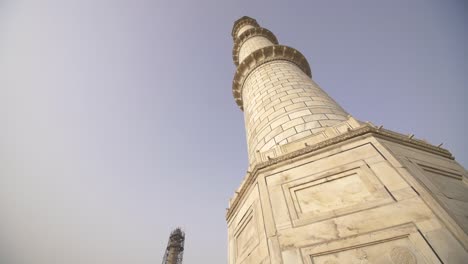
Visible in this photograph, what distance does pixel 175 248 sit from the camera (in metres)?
29.5

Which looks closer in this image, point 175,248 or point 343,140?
point 343,140

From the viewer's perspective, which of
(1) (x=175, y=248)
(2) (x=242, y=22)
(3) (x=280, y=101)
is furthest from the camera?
(1) (x=175, y=248)

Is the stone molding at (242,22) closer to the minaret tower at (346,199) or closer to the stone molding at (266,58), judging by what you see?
the stone molding at (266,58)

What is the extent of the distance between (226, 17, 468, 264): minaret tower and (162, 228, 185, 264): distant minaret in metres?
28.3

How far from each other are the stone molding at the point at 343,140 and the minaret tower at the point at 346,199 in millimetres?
17

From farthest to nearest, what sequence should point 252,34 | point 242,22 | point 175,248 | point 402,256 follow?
point 175,248
point 242,22
point 252,34
point 402,256

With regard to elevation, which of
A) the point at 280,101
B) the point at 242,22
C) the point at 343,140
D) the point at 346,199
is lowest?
the point at 346,199

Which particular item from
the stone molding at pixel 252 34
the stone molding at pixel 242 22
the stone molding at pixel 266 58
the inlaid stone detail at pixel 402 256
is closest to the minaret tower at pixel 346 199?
the inlaid stone detail at pixel 402 256

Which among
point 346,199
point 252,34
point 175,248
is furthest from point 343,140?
point 175,248

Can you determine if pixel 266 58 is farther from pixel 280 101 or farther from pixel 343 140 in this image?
pixel 343 140

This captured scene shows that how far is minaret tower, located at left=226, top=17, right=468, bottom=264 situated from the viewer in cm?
253

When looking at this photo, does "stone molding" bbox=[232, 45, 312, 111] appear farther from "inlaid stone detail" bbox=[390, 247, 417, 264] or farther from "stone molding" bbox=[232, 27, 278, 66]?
"inlaid stone detail" bbox=[390, 247, 417, 264]

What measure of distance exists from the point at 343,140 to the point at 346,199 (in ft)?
3.57

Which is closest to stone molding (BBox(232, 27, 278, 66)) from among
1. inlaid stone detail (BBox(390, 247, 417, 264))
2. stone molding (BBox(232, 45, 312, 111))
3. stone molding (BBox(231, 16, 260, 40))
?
stone molding (BBox(231, 16, 260, 40))
